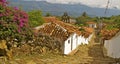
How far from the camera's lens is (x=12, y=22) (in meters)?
12.7

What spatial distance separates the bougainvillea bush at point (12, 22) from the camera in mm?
12273

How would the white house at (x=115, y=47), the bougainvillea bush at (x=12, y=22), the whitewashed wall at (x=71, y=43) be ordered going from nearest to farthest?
the bougainvillea bush at (x=12, y=22)
the white house at (x=115, y=47)
the whitewashed wall at (x=71, y=43)

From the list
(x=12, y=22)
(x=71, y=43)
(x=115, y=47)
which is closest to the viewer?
(x=12, y=22)

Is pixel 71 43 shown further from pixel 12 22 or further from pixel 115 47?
pixel 12 22

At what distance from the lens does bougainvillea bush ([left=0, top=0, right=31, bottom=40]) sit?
12.3 meters

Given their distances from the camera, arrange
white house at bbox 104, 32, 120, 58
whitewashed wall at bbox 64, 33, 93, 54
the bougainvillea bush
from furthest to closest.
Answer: whitewashed wall at bbox 64, 33, 93, 54, white house at bbox 104, 32, 120, 58, the bougainvillea bush

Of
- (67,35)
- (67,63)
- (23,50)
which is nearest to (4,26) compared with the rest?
(23,50)

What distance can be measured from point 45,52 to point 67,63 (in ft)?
10.3

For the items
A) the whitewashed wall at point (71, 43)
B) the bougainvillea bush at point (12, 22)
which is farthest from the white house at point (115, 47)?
the bougainvillea bush at point (12, 22)

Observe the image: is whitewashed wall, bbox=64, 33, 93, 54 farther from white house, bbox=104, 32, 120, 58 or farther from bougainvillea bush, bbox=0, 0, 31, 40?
bougainvillea bush, bbox=0, 0, 31, 40

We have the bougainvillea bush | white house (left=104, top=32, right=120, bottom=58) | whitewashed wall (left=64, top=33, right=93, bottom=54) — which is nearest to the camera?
the bougainvillea bush

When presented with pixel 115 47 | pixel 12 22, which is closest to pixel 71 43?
pixel 115 47

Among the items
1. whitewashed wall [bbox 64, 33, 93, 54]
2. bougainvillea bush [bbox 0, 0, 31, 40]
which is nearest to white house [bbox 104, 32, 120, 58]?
whitewashed wall [bbox 64, 33, 93, 54]

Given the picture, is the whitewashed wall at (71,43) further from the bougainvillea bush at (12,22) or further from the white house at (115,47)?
the bougainvillea bush at (12,22)
